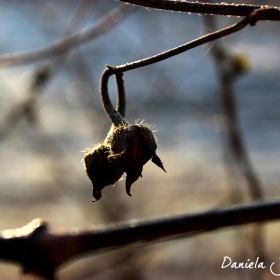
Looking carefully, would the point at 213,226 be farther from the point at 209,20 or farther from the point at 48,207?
the point at 48,207

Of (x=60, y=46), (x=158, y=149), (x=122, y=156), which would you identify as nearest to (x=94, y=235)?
(x=122, y=156)

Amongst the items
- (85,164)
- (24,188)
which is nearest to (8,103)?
(24,188)

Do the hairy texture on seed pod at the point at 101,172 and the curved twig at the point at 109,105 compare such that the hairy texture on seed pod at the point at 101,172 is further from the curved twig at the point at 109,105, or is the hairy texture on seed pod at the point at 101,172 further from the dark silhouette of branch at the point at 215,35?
the dark silhouette of branch at the point at 215,35

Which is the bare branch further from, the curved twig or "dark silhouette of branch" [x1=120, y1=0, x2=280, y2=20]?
the curved twig

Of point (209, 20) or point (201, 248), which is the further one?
point (201, 248)

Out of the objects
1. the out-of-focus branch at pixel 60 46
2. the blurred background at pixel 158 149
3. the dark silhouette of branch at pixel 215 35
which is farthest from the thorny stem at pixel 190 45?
the blurred background at pixel 158 149

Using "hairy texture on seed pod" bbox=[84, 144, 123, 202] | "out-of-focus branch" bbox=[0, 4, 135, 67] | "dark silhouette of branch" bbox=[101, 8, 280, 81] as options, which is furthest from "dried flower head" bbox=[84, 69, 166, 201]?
"out-of-focus branch" bbox=[0, 4, 135, 67]
